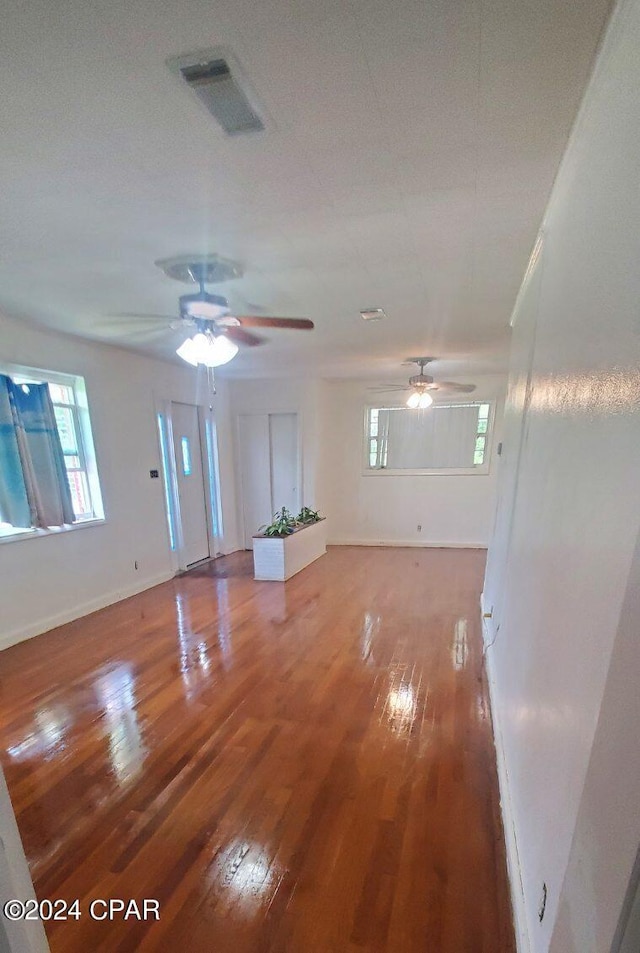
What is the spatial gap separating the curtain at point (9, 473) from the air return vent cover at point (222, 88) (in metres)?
2.96

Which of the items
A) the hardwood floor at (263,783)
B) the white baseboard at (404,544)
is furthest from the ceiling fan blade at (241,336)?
the white baseboard at (404,544)

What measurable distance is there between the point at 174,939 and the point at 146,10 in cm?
258

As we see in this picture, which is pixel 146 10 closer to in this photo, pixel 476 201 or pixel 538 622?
pixel 476 201

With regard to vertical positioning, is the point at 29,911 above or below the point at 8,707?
above

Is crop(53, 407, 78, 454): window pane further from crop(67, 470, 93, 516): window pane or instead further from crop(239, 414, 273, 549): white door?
crop(239, 414, 273, 549): white door

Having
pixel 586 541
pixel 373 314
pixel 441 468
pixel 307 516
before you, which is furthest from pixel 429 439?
pixel 586 541

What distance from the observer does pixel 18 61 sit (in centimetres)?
101

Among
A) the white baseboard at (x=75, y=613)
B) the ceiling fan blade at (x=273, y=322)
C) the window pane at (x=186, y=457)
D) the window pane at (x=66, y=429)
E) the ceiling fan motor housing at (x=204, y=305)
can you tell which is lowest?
the white baseboard at (x=75, y=613)

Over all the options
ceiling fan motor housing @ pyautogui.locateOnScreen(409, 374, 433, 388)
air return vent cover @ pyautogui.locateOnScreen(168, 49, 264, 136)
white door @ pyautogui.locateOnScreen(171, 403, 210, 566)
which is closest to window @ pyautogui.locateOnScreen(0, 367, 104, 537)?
white door @ pyautogui.locateOnScreen(171, 403, 210, 566)

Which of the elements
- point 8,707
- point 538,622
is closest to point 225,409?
point 8,707

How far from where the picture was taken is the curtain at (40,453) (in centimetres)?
321

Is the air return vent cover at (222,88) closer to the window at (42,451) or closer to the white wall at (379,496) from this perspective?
the window at (42,451)

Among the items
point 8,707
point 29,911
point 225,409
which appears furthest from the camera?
point 225,409

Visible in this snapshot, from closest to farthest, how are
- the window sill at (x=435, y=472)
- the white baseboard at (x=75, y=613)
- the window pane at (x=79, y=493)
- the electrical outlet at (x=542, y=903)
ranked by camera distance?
the electrical outlet at (x=542, y=903) < the white baseboard at (x=75, y=613) < the window pane at (x=79, y=493) < the window sill at (x=435, y=472)
